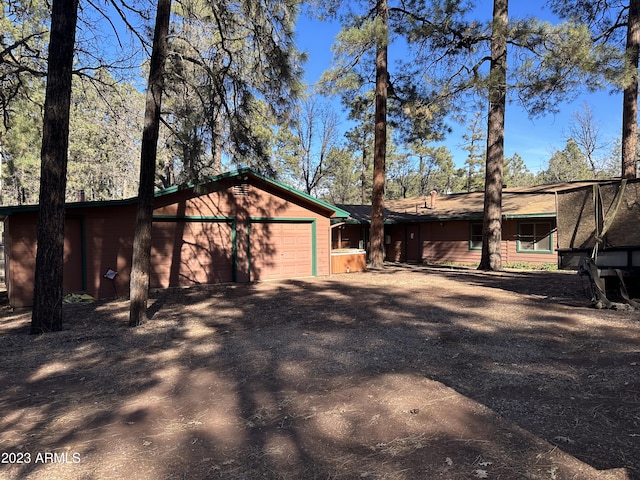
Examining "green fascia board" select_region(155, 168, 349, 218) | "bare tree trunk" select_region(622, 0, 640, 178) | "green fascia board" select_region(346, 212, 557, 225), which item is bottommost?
"green fascia board" select_region(346, 212, 557, 225)

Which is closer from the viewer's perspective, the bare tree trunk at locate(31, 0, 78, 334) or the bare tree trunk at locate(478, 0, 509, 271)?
the bare tree trunk at locate(31, 0, 78, 334)

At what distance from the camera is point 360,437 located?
3.07 m

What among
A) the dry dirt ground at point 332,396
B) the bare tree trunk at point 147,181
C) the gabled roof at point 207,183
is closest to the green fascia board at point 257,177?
the gabled roof at point 207,183

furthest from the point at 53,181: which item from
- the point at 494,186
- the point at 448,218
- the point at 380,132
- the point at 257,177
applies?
the point at 448,218

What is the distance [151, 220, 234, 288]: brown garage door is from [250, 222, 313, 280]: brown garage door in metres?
0.95

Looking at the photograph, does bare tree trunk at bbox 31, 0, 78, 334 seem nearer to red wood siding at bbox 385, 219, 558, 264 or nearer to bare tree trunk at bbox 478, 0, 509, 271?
bare tree trunk at bbox 478, 0, 509, 271

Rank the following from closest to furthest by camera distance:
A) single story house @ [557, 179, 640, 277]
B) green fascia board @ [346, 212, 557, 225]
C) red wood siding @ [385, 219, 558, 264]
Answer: single story house @ [557, 179, 640, 277], green fascia board @ [346, 212, 557, 225], red wood siding @ [385, 219, 558, 264]

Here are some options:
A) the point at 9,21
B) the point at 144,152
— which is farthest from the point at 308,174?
the point at 144,152

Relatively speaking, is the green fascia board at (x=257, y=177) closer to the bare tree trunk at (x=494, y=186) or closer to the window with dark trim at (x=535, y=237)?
the bare tree trunk at (x=494, y=186)

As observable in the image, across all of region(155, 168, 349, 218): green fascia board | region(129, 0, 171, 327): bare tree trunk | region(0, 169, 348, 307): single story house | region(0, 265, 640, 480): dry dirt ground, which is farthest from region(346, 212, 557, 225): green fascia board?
region(129, 0, 171, 327): bare tree trunk

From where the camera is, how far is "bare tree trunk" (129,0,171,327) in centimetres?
757

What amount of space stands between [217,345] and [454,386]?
11.7 ft

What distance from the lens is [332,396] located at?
12.8 feet

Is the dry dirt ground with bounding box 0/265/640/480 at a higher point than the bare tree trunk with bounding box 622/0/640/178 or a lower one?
lower
